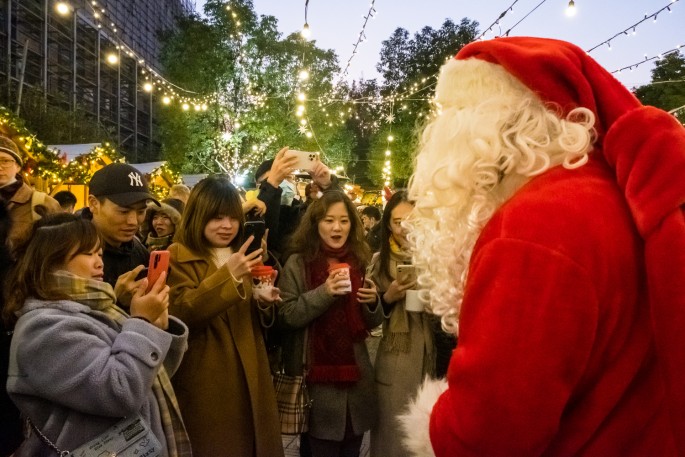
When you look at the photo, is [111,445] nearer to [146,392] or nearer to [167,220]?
[146,392]

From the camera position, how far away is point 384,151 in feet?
125

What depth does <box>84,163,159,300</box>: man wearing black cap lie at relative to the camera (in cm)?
296

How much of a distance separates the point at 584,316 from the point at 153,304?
1.81m

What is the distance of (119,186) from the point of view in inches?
118

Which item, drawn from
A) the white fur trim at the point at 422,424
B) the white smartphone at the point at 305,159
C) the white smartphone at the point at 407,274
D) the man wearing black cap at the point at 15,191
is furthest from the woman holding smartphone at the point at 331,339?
the man wearing black cap at the point at 15,191

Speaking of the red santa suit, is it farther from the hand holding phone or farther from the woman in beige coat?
the woman in beige coat

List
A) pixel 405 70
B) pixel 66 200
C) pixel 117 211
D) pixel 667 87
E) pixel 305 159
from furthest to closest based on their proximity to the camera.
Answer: pixel 405 70
pixel 667 87
pixel 66 200
pixel 305 159
pixel 117 211

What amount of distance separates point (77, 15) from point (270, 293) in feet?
115

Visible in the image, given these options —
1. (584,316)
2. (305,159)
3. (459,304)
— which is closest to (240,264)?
(459,304)

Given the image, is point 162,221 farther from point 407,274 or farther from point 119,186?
point 407,274

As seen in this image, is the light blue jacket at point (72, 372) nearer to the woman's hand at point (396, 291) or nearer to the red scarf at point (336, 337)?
the red scarf at point (336, 337)

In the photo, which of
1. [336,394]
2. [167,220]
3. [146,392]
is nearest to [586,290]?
[146,392]

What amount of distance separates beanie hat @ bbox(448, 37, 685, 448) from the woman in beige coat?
1.90 meters

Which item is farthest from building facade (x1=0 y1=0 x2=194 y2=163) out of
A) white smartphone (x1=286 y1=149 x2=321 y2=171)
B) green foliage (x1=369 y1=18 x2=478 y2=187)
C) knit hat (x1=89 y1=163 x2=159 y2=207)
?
green foliage (x1=369 y1=18 x2=478 y2=187)
